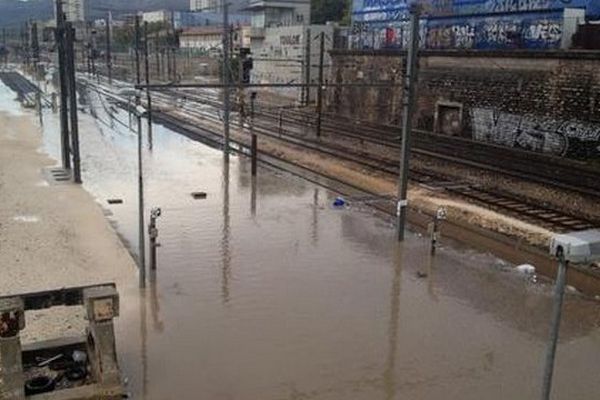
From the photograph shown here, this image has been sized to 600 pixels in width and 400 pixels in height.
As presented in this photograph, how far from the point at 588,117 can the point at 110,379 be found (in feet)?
67.3

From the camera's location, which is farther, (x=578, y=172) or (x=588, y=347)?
(x=578, y=172)

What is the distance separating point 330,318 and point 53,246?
249 inches

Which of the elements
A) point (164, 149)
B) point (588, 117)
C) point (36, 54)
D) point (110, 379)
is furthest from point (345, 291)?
point (36, 54)

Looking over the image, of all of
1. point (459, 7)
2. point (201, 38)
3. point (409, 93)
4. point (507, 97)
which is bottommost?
point (507, 97)

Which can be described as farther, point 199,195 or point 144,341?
point 199,195

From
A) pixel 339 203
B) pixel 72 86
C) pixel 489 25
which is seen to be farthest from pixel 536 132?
pixel 72 86

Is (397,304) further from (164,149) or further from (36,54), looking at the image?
(36,54)

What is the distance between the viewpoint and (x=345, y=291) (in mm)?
11664

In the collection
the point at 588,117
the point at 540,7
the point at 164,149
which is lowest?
the point at 164,149

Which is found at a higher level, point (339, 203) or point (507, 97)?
point (507, 97)

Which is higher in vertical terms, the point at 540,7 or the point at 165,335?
the point at 540,7

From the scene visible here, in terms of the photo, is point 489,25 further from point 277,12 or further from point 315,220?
point 277,12

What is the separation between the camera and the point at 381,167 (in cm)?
2389

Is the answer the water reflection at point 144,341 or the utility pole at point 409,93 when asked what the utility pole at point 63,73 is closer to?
the utility pole at point 409,93
